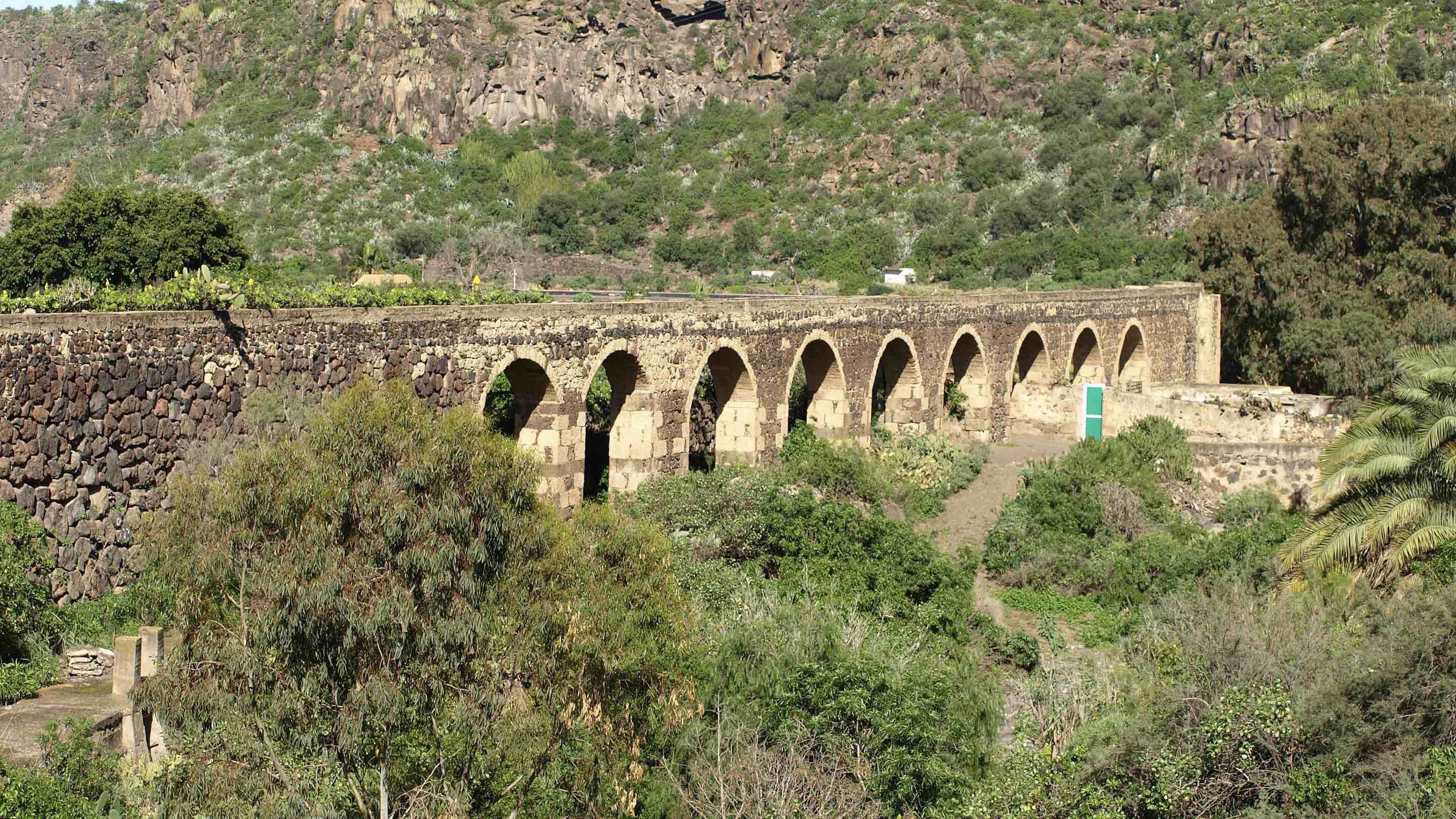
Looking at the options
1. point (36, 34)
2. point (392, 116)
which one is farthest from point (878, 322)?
point (36, 34)

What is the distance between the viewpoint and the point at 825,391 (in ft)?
80.3

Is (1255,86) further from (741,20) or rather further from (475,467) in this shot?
(475,467)

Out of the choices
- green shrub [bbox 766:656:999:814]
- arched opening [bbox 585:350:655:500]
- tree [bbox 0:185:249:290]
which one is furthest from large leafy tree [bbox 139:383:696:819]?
tree [bbox 0:185:249:290]

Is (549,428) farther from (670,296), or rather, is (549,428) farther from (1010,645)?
(670,296)

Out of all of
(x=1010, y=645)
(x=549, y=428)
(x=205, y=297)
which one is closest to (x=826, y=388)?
(x=549, y=428)

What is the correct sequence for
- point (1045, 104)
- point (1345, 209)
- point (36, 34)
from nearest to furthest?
point (1345, 209) → point (1045, 104) → point (36, 34)

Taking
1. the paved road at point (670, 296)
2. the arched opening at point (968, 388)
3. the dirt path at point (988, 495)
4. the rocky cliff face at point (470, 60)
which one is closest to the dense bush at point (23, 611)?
the paved road at point (670, 296)

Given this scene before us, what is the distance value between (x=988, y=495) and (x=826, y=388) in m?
3.16

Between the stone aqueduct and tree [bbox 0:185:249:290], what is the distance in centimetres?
1348

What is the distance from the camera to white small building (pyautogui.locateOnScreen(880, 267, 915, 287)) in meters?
42.7

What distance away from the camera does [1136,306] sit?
33.8 m

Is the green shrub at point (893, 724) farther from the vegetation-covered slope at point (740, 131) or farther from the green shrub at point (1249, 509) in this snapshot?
the vegetation-covered slope at point (740, 131)

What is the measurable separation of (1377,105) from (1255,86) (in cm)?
2418

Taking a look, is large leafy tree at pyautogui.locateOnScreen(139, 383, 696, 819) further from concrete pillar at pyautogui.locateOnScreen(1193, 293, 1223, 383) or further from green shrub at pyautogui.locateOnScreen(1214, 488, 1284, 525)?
concrete pillar at pyautogui.locateOnScreen(1193, 293, 1223, 383)
